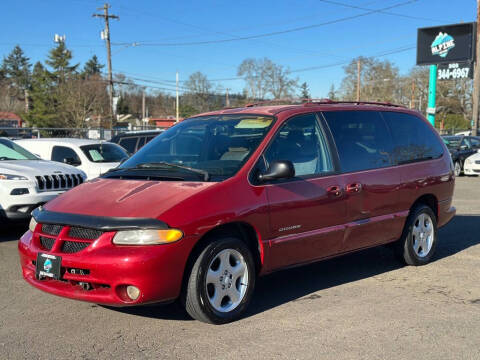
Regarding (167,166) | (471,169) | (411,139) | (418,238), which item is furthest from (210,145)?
(471,169)

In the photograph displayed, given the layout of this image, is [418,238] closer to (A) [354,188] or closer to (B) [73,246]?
(A) [354,188]

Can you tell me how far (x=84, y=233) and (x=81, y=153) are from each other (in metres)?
7.24

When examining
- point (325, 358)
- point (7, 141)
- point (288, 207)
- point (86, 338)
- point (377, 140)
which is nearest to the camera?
point (325, 358)

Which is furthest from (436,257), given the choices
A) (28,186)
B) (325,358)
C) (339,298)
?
(28,186)

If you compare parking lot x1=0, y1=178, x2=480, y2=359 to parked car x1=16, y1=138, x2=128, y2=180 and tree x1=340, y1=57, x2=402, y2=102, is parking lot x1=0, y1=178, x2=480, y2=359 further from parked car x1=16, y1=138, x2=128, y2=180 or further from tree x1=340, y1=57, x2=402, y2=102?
tree x1=340, y1=57, x2=402, y2=102

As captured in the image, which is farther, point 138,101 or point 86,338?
point 138,101

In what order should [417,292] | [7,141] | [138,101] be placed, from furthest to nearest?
1. [138,101]
2. [7,141]
3. [417,292]

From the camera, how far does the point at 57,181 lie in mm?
8445

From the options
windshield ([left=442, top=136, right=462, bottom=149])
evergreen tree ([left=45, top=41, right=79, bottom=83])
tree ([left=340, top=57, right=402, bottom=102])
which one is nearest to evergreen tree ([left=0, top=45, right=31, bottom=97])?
evergreen tree ([left=45, top=41, right=79, bottom=83])

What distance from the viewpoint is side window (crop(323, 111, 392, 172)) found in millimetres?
5621

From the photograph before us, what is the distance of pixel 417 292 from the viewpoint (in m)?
5.44

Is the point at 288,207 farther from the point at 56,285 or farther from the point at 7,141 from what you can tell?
the point at 7,141

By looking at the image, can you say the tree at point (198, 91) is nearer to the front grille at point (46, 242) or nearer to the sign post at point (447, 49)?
the sign post at point (447, 49)

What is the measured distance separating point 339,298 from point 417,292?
85cm
